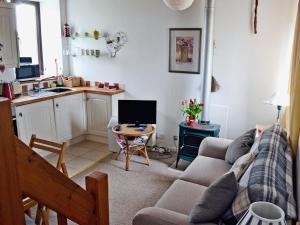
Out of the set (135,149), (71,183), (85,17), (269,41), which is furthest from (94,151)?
(71,183)

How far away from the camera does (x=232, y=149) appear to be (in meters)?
3.00

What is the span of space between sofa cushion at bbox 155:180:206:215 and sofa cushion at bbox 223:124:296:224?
1.84 ft

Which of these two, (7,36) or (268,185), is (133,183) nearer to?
(268,185)

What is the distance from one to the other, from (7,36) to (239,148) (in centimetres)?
314

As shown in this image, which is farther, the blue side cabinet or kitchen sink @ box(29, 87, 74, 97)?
kitchen sink @ box(29, 87, 74, 97)

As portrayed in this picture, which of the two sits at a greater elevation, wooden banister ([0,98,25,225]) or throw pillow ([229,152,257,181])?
wooden banister ([0,98,25,225])

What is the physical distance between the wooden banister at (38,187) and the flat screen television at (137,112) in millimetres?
3038

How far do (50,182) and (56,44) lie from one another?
4619mm

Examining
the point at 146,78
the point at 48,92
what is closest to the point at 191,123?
the point at 146,78

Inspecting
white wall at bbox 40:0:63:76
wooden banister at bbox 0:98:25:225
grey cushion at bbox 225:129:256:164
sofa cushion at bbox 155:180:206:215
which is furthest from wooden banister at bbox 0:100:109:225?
white wall at bbox 40:0:63:76

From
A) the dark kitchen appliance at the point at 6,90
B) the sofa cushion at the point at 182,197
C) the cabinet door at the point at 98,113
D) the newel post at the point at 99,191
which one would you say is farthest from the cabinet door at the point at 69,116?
the newel post at the point at 99,191

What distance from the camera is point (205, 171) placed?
2928 mm

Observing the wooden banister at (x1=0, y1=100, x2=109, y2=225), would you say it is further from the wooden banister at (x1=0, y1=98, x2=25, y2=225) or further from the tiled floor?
the tiled floor

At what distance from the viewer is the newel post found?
1.02m
